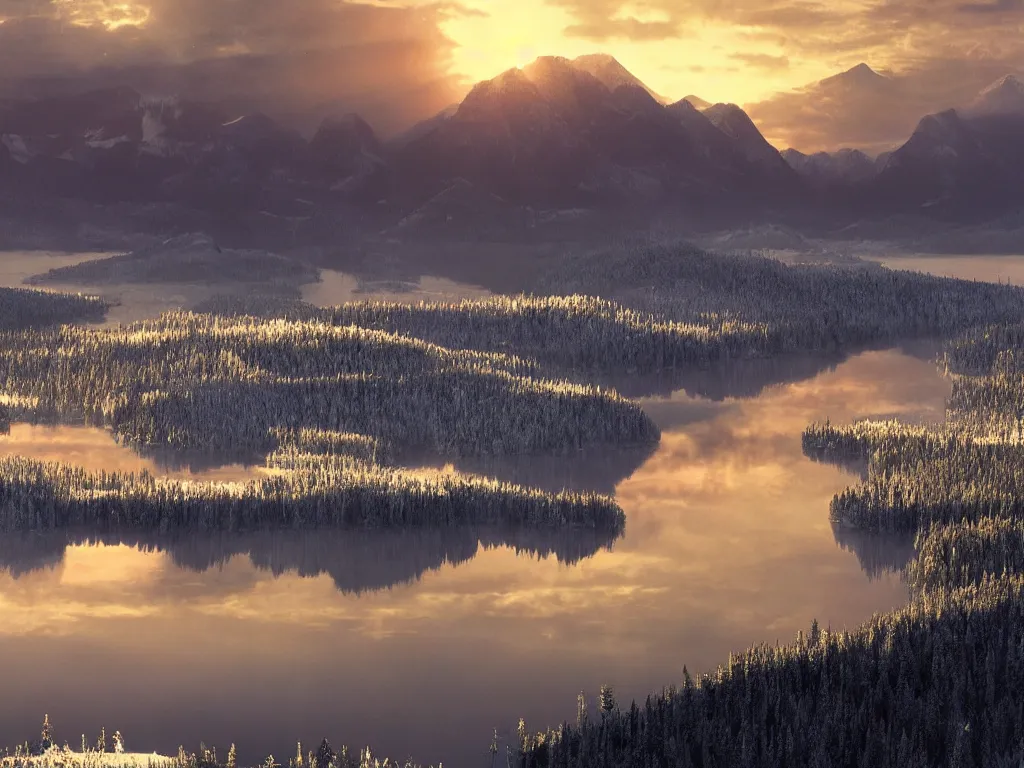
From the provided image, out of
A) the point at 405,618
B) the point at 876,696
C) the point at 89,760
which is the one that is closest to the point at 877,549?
the point at 876,696

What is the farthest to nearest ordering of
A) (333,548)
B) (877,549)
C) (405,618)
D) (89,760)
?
1. (877,549)
2. (333,548)
3. (405,618)
4. (89,760)

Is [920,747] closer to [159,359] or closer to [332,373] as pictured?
[332,373]

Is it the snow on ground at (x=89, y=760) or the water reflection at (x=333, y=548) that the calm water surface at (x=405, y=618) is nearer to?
the water reflection at (x=333, y=548)

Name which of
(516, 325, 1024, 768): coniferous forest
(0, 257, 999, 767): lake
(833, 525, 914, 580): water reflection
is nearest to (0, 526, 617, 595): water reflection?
(0, 257, 999, 767): lake

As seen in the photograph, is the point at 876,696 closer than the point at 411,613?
Yes

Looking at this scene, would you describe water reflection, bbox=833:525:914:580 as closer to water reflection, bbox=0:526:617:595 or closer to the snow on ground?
water reflection, bbox=0:526:617:595

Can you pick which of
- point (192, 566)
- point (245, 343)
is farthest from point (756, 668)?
point (245, 343)

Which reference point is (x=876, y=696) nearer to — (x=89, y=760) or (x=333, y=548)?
(x=89, y=760)
